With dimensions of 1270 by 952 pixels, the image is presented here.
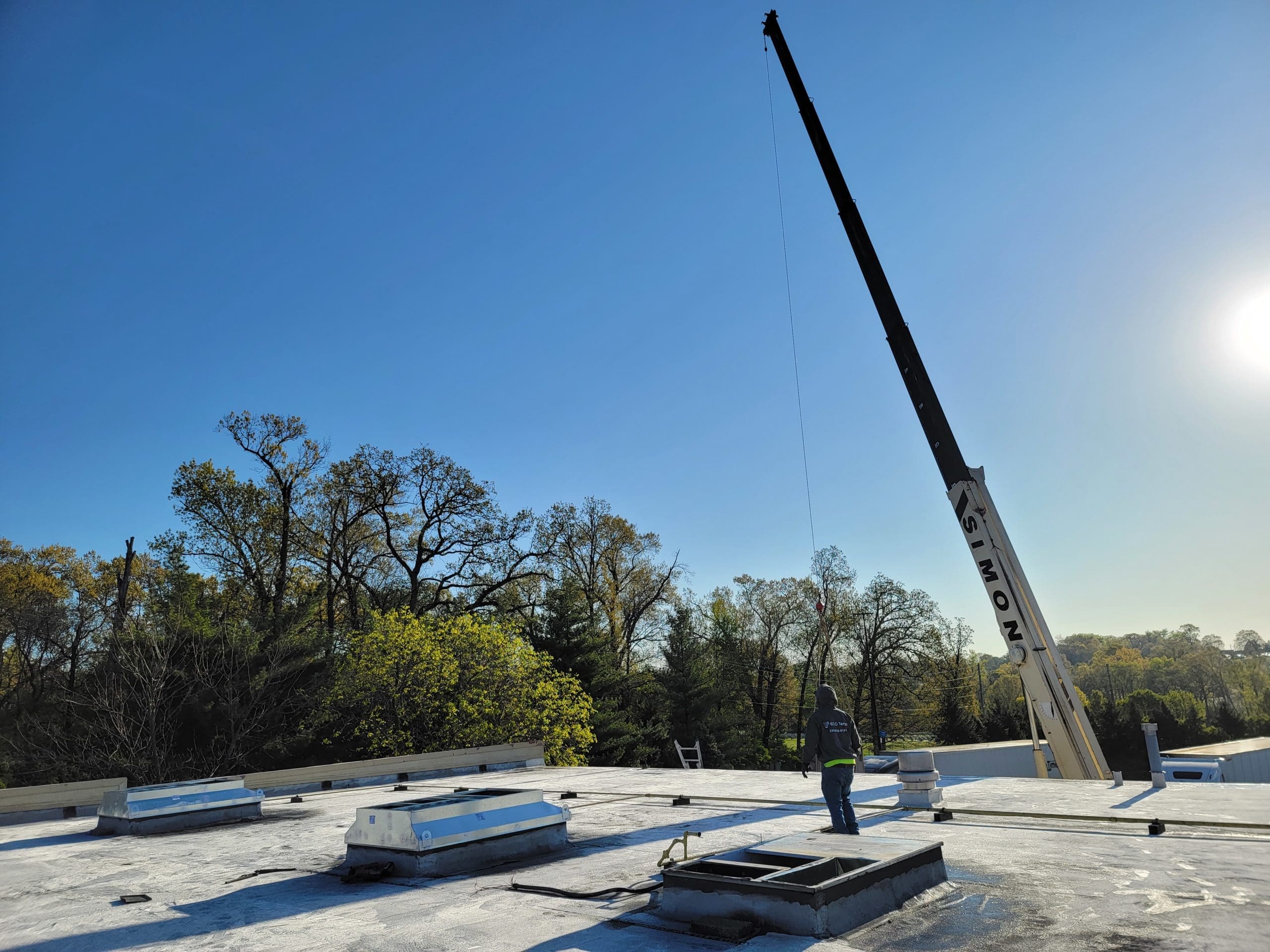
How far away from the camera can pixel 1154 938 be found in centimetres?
464

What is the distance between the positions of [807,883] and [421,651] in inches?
836

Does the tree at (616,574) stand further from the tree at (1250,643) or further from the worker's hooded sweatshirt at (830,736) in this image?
the tree at (1250,643)

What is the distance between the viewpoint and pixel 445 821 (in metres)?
7.87

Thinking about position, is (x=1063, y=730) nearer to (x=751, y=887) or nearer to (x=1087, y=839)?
(x=1087, y=839)

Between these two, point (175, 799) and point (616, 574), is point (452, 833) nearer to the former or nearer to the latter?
point (175, 799)

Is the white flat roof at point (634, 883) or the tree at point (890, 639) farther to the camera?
the tree at point (890, 639)

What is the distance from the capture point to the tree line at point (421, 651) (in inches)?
974

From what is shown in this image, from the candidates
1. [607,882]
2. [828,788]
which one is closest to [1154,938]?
[828,788]

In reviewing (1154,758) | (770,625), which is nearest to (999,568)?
(1154,758)

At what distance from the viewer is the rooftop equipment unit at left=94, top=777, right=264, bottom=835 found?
37.3ft

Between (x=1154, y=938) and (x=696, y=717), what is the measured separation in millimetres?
36855

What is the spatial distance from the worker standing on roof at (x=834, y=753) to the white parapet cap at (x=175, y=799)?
9172mm

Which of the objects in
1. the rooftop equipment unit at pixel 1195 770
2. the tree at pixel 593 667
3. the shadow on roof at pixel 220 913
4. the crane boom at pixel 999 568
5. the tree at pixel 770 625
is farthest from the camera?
the tree at pixel 770 625

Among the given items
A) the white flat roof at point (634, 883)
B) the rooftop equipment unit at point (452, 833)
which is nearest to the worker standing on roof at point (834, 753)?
the white flat roof at point (634, 883)
